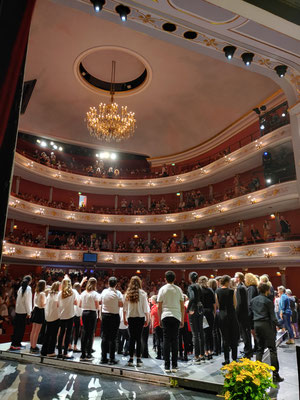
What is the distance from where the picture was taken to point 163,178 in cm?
2220

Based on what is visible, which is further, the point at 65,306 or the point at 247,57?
the point at 247,57

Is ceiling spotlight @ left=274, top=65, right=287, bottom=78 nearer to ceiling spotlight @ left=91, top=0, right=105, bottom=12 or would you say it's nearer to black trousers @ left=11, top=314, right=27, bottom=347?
ceiling spotlight @ left=91, top=0, right=105, bottom=12

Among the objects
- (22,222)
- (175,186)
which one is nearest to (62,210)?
(22,222)

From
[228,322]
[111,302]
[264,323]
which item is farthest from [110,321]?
[264,323]

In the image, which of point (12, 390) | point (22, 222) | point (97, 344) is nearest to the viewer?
point (12, 390)

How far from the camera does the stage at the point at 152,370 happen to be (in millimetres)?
4770

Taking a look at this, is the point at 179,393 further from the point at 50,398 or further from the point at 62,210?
the point at 62,210

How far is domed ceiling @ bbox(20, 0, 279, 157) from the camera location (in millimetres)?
11930

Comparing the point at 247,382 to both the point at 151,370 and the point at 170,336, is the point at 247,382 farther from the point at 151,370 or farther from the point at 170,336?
the point at 151,370

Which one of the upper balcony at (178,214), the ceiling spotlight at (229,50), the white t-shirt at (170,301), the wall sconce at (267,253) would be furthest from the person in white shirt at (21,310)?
the upper balcony at (178,214)

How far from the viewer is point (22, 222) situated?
20.1m

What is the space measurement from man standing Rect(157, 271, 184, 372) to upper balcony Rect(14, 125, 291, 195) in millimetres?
11215

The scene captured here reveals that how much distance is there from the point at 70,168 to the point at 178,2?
18.8 m

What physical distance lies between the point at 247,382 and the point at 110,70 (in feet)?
47.9
